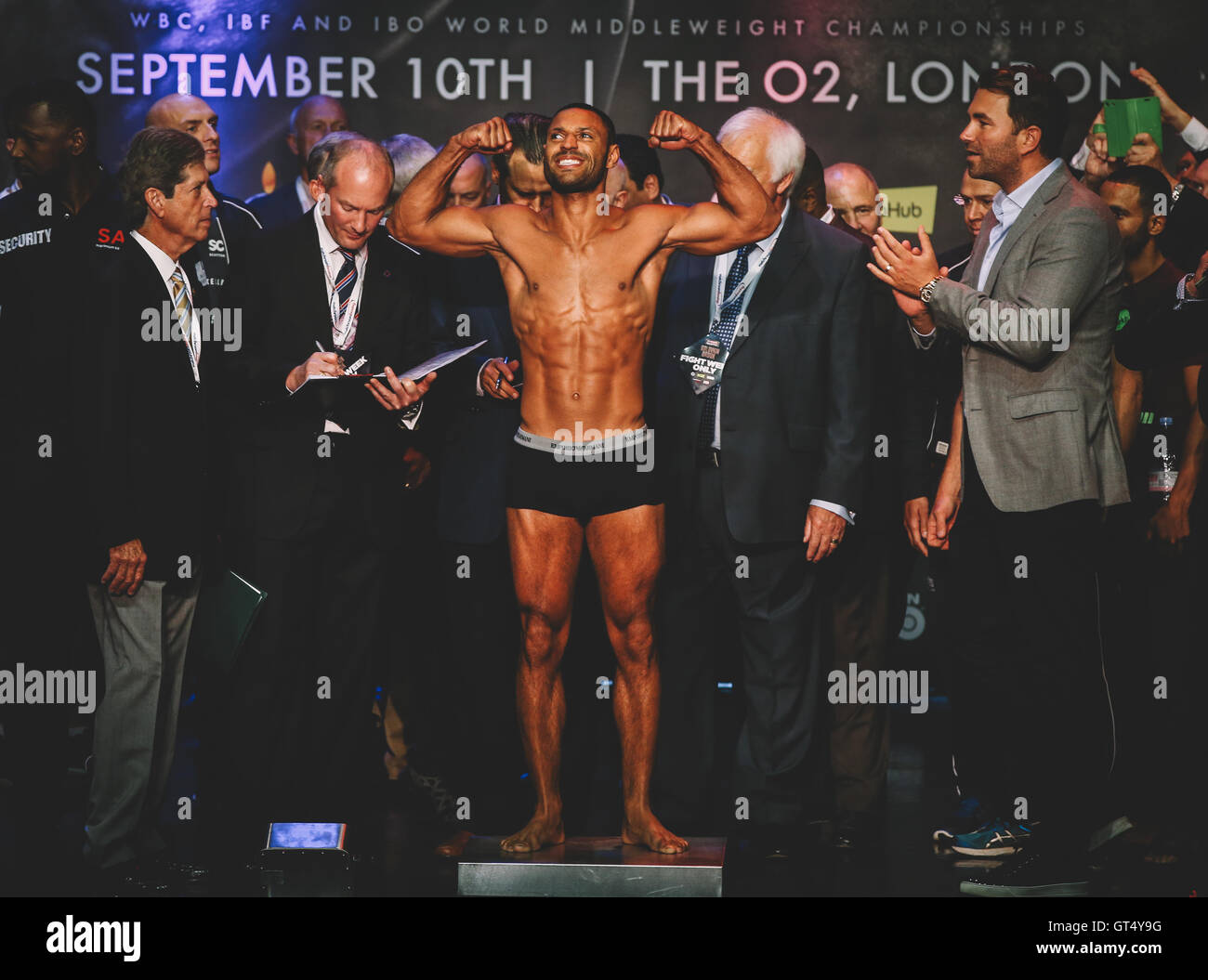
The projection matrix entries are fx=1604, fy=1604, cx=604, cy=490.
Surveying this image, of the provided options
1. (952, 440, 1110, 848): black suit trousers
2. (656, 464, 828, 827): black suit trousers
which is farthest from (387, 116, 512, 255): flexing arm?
(952, 440, 1110, 848): black suit trousers

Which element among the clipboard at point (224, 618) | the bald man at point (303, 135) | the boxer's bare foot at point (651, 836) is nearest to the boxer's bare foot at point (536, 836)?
the boxer's bare foot at point (651, 836)

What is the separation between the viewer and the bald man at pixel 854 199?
6.16 metres

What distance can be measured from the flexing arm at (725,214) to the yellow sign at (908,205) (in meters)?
2.48

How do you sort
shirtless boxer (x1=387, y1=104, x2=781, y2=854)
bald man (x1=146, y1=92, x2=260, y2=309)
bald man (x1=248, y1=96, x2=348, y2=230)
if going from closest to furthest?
1. shirtless boxer (x1=387, y1=104, x2=781, y2=854)
2. bald man (x1=146, y1=92, x2=260, y2=309)
3. bald man (x1=248, y1=96, x2=348, y2=230)

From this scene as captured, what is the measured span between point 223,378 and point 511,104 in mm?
2442

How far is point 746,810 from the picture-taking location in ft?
17.2

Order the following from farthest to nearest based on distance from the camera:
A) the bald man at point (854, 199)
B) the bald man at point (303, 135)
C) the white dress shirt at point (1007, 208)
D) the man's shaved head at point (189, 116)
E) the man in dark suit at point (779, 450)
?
the bald man at point (303, 135) < the bald man at point (854, 199) < the man's shaved head at point (189, 116) < the man in dark suit at point (779, 450) < the white dress shirt at point (1007, 208)

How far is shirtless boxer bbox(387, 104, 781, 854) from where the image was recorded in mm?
4582

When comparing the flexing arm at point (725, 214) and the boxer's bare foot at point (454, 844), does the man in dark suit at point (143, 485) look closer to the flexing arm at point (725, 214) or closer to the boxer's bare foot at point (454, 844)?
the boxer's bare foot at point (454, 844)

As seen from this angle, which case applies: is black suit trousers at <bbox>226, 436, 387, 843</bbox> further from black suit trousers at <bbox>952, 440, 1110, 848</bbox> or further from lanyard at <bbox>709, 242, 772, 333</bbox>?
black suit trousers at <bbox>952, 440, 1110, 848</bbox>

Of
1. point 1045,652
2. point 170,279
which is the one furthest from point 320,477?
point 1045,652

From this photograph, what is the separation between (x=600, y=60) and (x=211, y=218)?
213cm

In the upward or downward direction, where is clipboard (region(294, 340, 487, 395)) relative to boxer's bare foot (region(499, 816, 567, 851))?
upward

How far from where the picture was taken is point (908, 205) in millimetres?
6988
